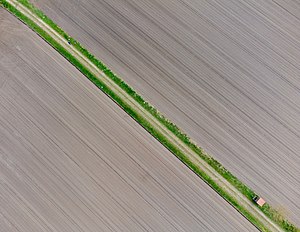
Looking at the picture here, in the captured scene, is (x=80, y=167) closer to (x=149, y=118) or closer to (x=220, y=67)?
(x=149, y=118)

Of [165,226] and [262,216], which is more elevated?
[262,216]

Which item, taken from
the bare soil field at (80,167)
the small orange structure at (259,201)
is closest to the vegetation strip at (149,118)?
the small orange structure at (259,201)

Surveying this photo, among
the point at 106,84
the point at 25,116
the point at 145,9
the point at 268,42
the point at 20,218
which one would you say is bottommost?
the point at 20,218

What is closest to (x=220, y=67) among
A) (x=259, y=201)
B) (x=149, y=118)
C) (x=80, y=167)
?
(x=149, y=118)

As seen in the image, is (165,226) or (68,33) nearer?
(165,226)

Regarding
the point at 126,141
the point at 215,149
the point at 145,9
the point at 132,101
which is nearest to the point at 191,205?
the point at 215,149

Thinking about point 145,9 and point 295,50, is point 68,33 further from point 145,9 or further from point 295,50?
point 295,50
